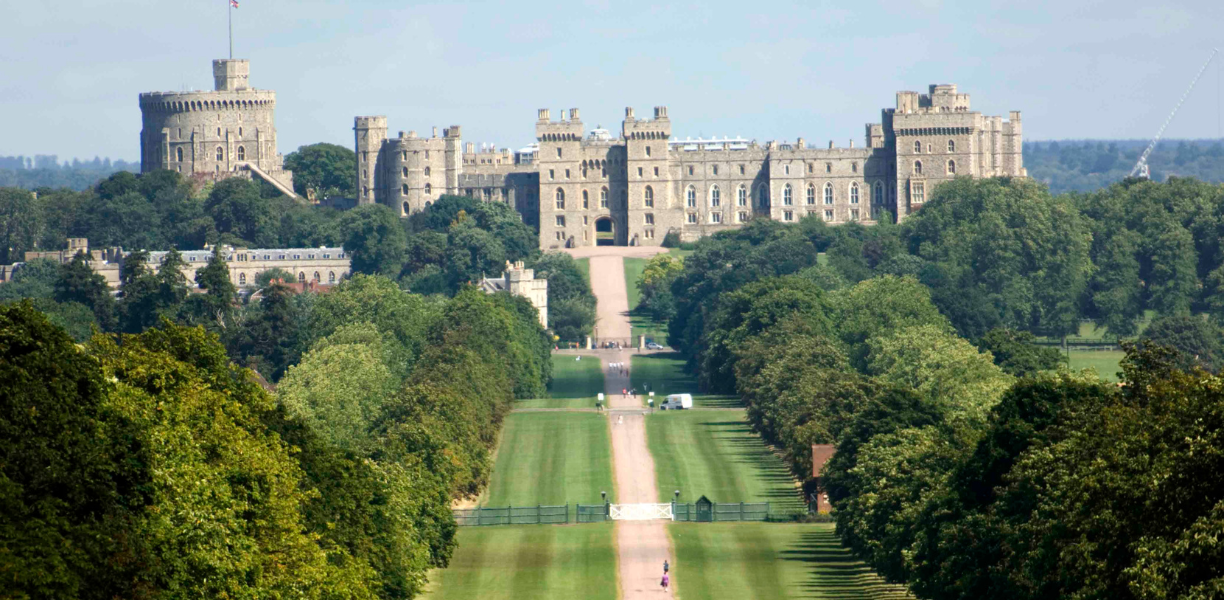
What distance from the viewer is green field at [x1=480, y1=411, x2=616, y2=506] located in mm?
87562

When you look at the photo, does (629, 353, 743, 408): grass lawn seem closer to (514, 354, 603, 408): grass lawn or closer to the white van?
the white van

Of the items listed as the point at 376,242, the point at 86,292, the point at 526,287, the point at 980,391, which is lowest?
the point at 980,391

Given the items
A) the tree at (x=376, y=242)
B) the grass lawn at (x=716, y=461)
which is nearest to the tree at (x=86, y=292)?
the grass lawn at (x=716, y=461)

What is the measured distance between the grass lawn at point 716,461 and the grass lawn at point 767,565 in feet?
15.9

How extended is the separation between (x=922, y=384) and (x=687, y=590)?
30346 mm

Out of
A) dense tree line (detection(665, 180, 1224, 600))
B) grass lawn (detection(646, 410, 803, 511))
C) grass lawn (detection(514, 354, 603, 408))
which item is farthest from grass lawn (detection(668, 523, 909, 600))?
grass lawn (detection(514, 354, 603, 408))

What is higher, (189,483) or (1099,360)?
(189,483)

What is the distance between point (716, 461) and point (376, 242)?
3507 inches

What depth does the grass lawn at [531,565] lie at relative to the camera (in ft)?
211

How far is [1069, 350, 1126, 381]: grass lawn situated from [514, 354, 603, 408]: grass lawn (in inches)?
1003

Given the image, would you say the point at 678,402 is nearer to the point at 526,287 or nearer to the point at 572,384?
the point at 572,384

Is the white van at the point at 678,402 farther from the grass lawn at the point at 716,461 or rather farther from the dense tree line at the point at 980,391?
the dense tree line at the point at 980,391

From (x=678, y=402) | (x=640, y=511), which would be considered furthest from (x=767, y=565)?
(x=678, y=402)

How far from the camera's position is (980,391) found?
83.7m
